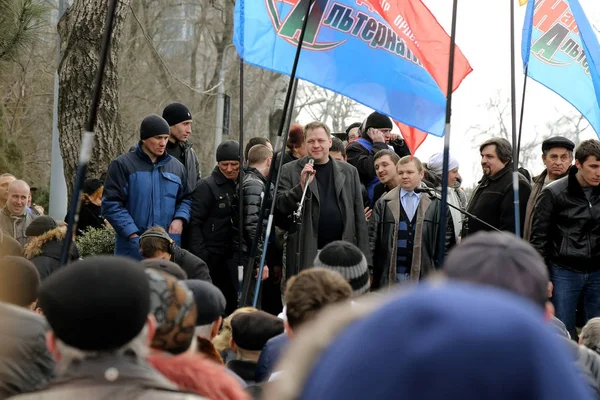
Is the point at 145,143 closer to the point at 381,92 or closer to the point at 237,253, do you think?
the point at 237,253

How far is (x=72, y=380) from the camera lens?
2246 millimetres

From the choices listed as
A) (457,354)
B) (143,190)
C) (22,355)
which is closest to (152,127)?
(143,190)

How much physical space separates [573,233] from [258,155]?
8.96 feet

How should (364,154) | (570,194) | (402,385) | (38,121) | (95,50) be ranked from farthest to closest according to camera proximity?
(38,121), (95,50), (364,154), (570,194), (402,385)

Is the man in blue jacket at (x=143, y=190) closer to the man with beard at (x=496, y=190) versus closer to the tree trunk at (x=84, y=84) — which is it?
the man with beard at (x=496, y=190)

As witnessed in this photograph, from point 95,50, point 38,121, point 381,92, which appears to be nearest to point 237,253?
point 381,92

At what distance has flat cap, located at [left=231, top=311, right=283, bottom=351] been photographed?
448cm

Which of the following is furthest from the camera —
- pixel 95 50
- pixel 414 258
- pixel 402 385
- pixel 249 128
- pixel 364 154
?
pixel 249 128

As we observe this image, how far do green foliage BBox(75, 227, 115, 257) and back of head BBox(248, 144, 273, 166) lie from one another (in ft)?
4.86

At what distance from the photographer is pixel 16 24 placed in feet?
33.3

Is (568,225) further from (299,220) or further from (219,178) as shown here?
(219,178)

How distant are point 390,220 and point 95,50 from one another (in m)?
4.18

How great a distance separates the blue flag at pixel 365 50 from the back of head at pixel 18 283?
4.15 m

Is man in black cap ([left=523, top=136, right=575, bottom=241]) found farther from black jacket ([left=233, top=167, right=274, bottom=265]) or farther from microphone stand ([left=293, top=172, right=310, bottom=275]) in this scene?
black jacket ([left=233, top=167, right=274, bottom=265])
